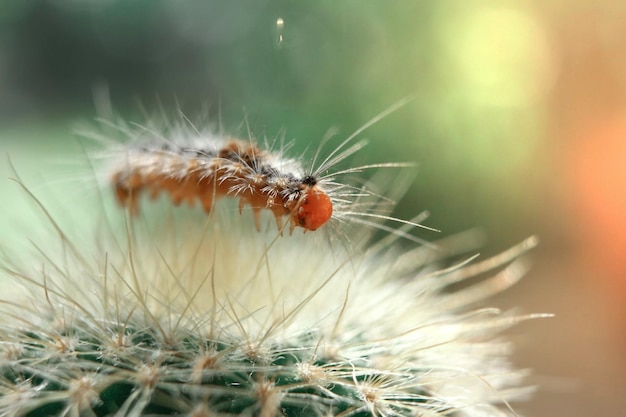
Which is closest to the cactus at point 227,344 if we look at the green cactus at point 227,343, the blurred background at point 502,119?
the green cactus at point 227,343

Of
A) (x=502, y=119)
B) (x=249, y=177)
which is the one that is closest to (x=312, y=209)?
(x=249, y=177)

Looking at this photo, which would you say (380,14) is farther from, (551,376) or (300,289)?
(300,289)

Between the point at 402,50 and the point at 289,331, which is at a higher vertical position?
the point at 402,50

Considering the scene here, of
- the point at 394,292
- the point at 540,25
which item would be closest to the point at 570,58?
the point at 540,25

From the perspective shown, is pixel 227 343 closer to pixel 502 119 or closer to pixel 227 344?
pixel 227 344

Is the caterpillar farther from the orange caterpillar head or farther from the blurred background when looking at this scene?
the blurred background

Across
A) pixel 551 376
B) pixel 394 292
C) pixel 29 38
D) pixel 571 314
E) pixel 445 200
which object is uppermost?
pixel 29 38

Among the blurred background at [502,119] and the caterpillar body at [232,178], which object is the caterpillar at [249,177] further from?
the blurred background at [502,119]
